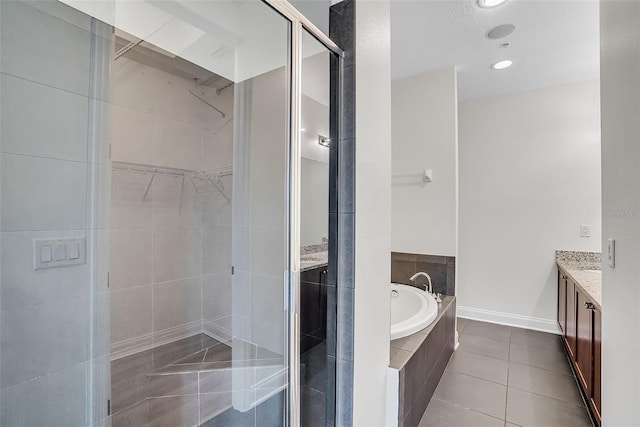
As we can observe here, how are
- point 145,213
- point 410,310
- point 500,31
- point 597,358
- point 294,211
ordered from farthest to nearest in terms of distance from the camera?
point 410,310
point 500,31
point 145,213
point 597,358
point 294,211

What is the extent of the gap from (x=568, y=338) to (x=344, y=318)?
2478 millimetres

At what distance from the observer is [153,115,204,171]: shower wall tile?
Result: 2.12 meters

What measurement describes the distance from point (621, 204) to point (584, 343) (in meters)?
1.41

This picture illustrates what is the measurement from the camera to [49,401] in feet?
4.48

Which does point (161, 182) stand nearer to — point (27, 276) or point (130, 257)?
point (130, 257)

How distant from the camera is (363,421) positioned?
1397 millimetres

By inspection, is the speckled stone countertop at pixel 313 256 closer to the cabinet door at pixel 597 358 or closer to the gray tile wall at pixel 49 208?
the gray tile wall at pixel 49 208

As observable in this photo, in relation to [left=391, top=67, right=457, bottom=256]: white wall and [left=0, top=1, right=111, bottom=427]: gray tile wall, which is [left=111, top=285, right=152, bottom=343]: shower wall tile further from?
[left=391, top=67, right=457, bottom=256]: white wall

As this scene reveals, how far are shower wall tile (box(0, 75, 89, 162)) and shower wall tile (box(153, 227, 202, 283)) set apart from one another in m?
0.73

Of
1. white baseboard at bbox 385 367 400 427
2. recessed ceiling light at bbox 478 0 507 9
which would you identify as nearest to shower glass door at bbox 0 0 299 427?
white baseboard at bbox 385 367 400 427

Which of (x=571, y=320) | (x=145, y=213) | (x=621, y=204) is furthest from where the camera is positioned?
(x=571, y=320)

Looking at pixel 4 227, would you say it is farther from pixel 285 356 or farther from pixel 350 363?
pixel 350 363

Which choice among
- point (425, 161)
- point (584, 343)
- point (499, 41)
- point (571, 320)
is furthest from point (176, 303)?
point (499, 41)

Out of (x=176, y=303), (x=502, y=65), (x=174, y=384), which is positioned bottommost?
(x=174, y=384)
